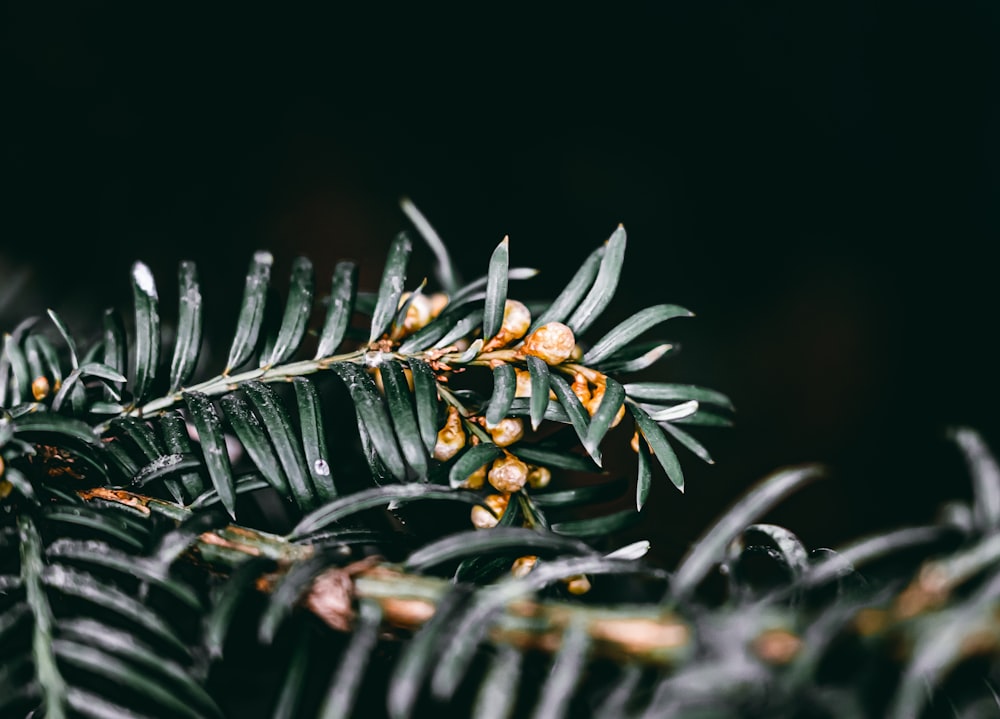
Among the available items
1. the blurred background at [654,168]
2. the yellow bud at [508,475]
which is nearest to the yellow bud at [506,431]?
the yellow bud at [508,475]

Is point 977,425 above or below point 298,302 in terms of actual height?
below

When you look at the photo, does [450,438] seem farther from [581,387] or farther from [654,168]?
[654,168]

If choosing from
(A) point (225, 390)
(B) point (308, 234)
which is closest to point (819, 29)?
(B) point (308, 234)

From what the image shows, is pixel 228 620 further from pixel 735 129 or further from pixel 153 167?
pixel 735 129

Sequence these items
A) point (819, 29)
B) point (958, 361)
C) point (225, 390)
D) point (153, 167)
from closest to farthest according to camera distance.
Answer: point (225, 390)
point (153, 167)
point (819, 29)
point (958, 361)

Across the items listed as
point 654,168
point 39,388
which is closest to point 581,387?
point 39,388

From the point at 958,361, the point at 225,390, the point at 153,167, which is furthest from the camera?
the point at 958,361
